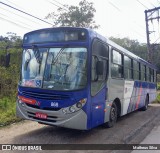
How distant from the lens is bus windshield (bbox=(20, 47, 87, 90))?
20.7 ft

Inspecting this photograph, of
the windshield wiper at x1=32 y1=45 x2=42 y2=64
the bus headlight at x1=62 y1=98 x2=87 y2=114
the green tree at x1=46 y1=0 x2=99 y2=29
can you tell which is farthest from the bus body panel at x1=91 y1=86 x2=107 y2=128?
the green tree at x1=46 y1=0 x2=99 y2=29

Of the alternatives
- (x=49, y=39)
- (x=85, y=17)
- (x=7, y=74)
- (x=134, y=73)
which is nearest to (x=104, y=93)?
(x=49, y=39)

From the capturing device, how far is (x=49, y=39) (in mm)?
6902

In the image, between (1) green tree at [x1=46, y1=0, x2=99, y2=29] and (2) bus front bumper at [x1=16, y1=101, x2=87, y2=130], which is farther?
(1) green tree at [x1=46, y1=0, x2=99, y2=29]

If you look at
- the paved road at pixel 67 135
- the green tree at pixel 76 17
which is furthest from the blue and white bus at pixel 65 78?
the green tree at pixel 76 17

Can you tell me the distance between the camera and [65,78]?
633cm

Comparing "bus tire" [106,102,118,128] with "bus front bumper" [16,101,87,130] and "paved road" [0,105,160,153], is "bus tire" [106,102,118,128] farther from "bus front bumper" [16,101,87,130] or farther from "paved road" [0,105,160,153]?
"bus front bumper" [16,101,87,130]

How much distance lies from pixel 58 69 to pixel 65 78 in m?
0.32

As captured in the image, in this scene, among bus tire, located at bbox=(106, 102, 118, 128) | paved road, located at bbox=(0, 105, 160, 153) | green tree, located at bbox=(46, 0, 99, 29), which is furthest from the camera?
green tree, located at bbox=(46, 0, 99, 29)

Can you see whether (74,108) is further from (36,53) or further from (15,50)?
(15,50)

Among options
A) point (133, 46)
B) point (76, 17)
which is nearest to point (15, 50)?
point (76, 17)

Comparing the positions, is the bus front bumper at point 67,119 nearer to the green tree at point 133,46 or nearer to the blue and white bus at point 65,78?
the blue and white bus at point 65,78

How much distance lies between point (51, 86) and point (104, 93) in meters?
1.78

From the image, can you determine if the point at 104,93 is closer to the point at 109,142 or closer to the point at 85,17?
the point at 109,142
